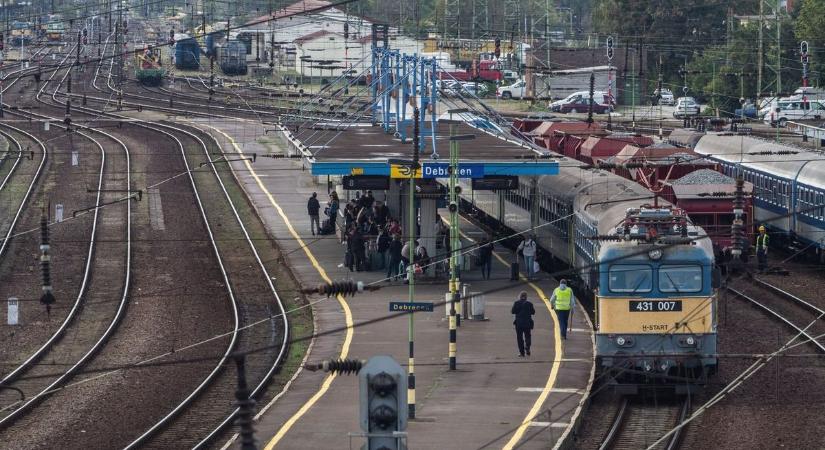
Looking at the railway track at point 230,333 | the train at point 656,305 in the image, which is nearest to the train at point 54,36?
the railway track at point 230,333

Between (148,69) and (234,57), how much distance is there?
555cm

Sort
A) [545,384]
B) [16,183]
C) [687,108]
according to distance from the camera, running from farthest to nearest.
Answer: [687,108] < [16,183] < [545,384]

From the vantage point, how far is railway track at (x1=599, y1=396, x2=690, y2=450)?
2059 centimetres

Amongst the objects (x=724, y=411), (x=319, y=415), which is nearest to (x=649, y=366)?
(x=724, y=411)

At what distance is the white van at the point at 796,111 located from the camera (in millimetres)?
69562

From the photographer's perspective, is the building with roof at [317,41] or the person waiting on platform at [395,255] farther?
the building with roof at [317,41]

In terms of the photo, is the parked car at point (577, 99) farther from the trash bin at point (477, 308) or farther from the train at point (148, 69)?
the trash bin at point (477, 308)

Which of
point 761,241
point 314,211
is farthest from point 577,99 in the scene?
point 761,241

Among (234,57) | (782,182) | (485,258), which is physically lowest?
(485,258)

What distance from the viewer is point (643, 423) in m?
21.9

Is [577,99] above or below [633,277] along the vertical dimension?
above

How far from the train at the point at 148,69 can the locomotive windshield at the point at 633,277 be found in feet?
218

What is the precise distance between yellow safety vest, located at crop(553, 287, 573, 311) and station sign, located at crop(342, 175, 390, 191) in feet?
34.6

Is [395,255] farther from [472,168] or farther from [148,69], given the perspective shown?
[148,69]
